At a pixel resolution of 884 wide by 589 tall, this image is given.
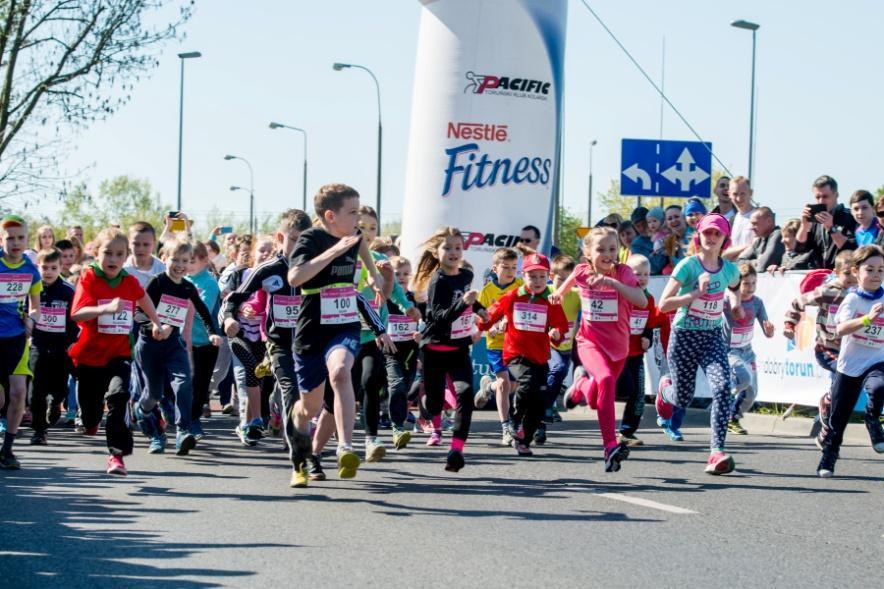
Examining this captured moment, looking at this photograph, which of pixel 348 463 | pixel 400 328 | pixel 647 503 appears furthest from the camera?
pixel 400 328

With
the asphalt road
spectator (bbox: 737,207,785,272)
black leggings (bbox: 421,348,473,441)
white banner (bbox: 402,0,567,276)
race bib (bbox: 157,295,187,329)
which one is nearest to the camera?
the asphalt road

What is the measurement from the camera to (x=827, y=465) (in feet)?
33.1

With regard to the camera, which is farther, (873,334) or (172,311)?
(172,311)

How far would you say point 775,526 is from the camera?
7.66 meters

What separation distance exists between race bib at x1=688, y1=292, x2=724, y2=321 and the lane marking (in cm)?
188

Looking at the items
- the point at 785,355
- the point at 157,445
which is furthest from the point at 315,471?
the point at 785,355

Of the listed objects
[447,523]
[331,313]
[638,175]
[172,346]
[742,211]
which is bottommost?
[447,523]

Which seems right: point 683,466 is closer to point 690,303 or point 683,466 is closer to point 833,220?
point 690,303

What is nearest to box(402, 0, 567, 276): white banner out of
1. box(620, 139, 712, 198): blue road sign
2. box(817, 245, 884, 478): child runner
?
box(620, 139, 712, 198): blue road sign

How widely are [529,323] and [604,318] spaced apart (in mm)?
1325

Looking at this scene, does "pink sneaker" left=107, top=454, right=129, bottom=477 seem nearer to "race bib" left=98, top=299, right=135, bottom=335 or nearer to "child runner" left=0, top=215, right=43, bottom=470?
"child runner" left=0, top=215, right=43, bottom=470

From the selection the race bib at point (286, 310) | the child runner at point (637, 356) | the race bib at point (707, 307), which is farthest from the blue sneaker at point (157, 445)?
the race bib at point (707, 307)

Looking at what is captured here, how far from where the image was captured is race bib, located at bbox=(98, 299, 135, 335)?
421 inches

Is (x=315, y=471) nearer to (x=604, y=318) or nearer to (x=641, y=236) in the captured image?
(x=604, y=318)
